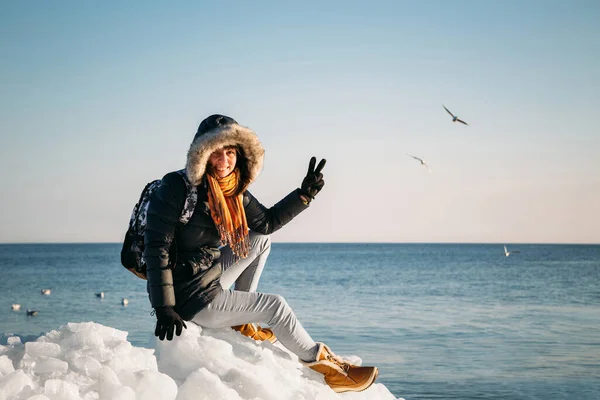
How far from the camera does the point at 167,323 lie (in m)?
4.28

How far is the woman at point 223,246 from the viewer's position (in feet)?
14.4

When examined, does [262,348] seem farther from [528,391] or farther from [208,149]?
[528,391]

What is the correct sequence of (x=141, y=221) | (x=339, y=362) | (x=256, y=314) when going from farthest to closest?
1. (x=339, y=362)
2. (x=256, y=314)
3. (x=141, y=221)

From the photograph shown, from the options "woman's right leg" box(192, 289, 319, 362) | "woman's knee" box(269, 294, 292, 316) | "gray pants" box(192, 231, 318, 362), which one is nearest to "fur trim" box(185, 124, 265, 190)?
"gray pants" box(192, 231, 318, 362)

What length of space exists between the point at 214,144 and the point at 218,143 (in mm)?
31

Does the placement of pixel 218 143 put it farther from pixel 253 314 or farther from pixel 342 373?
pixel 342 373

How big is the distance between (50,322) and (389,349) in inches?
429

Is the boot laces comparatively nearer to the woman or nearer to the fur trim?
the woman

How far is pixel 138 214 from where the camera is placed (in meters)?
4.53

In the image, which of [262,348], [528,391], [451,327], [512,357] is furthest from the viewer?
[451,327]

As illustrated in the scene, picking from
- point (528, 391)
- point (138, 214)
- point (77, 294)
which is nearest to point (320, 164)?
point (138, 214)

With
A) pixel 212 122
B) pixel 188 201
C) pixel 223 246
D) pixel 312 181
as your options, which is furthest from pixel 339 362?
pixel 212 122

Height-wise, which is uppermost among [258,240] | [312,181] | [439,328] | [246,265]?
[312,181]

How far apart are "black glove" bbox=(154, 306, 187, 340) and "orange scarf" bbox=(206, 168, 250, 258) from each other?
638mm
